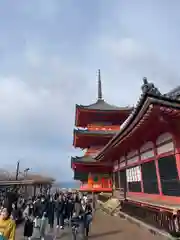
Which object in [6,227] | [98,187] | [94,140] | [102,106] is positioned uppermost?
[102,106]

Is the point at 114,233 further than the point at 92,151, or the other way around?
the point at 92,151

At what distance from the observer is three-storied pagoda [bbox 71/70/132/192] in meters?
20.8

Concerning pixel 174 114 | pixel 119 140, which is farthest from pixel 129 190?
pixel 174 114

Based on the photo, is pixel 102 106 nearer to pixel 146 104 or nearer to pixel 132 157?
pixel 132 157

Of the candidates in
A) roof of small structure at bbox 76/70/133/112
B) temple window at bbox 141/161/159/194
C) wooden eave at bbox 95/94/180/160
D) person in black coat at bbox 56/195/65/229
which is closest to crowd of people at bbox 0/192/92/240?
person in black coat at bbox 56/195/65/229

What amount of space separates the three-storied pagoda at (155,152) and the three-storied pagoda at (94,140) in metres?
8.33

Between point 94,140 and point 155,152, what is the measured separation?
45.5 feet

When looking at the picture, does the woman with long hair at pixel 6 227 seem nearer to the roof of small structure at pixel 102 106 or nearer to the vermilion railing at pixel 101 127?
the vermilion railing at pixel 101 127

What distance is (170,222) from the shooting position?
793cm

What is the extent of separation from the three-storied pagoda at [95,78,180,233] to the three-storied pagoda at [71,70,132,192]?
8.33m

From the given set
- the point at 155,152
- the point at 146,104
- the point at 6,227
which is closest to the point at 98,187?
the point at 155,152

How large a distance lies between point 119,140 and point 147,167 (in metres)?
1.93

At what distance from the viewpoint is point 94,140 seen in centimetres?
2305

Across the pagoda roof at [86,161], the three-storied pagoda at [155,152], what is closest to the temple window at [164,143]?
the three-storied pagoda at [155,152]
